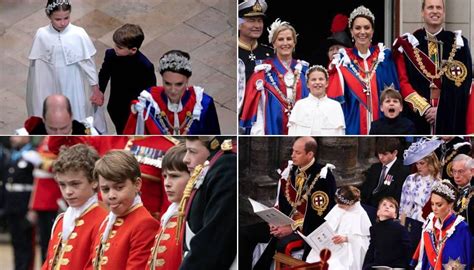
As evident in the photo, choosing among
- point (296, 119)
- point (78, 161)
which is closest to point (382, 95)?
point (296, 119)

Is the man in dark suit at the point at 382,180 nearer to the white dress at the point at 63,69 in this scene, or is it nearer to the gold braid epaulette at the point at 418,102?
the gold braid epaulette at the point at 418,102

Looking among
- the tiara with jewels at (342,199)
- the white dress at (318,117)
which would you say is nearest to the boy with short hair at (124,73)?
the white dress at (318,117)

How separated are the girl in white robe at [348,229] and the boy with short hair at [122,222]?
109cm

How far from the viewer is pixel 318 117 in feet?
31.7

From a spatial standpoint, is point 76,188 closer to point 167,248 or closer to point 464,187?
point 167,248

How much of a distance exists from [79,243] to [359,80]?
2.07 meters

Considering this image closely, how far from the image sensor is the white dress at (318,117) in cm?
965

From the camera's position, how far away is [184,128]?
9656 mm

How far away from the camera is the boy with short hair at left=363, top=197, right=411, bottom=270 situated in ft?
31.7

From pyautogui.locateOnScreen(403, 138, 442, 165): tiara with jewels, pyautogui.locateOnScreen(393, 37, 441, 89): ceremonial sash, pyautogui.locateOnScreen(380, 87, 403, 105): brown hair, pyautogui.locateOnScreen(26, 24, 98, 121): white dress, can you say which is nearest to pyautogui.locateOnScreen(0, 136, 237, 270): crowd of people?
pyautogui.locateOnScreen(26, 24, 98, 121): white dress

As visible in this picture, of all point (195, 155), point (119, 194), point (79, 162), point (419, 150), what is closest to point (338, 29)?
point (419, 150)

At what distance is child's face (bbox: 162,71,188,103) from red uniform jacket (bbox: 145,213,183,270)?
0.76m

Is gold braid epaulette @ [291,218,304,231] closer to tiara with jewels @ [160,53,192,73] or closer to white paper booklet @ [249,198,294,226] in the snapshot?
white paper booklet @ [249,198,294,226]

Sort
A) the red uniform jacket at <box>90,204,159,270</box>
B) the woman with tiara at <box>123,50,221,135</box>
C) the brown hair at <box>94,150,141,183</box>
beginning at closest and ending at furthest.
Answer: the red uniform jacket at <box>90,204,159,270</box>
the brown hair at <box>94,150,141,183</box>
the woman with tiara at <box>123,50,221,135</box>
